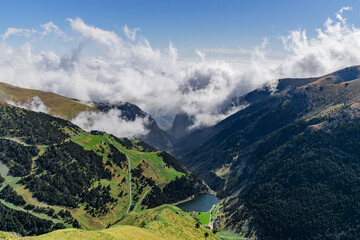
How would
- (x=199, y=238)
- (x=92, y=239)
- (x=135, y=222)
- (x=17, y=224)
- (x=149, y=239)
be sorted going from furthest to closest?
(x=17, y=224), (x=135, y=222), (x=199, y=238), (x=149, y=239), (x=92, y=239)

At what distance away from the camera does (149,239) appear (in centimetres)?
11412

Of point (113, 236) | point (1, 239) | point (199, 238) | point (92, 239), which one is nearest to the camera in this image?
point (1, 239)

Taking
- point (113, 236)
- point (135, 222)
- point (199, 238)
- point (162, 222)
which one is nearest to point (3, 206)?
point (135, 222)

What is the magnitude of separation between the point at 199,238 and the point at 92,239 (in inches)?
3132

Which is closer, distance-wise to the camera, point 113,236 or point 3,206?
point 113,236

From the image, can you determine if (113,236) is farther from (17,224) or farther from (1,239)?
(17,224)

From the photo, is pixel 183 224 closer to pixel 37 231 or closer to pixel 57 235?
pixel 57 235

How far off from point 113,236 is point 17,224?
137726 mm

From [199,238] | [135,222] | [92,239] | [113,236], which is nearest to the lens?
[92,239]

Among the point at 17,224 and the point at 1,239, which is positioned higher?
the point at 1,239

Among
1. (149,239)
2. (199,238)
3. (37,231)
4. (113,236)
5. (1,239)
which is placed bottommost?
(37,231)

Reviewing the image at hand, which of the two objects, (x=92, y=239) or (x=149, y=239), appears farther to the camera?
(x=149, y=239)

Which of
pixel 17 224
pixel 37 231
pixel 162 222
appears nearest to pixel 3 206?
pixel 17 224

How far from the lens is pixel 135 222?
164 meters
